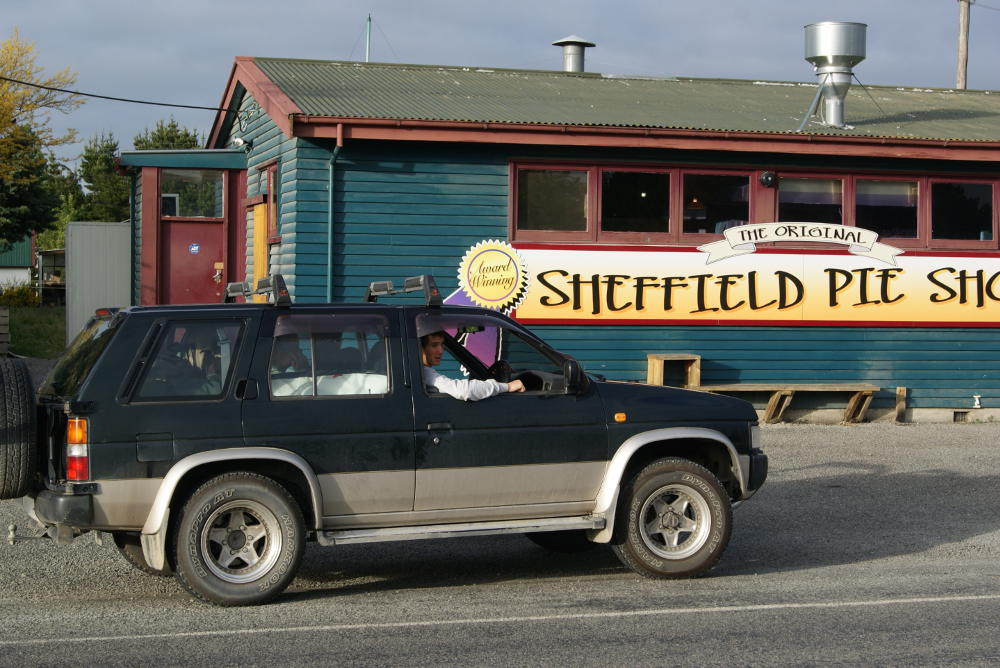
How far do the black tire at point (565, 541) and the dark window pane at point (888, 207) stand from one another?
924 cm

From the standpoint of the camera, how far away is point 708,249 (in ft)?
52.7

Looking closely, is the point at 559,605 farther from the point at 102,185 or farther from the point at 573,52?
the point at 102,185

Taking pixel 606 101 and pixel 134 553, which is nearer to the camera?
pixel 134 553

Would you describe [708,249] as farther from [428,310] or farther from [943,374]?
[428,310]

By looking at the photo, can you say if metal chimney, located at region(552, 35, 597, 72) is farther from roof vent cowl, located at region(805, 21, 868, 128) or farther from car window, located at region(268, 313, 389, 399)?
car window, located at region(268, 313, 389, 399)

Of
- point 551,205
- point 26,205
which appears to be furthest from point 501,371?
point 26,205

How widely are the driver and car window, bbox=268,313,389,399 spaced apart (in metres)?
0.28

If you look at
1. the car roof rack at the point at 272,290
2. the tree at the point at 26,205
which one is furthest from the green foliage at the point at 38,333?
the car roof rack at the point at 272,290

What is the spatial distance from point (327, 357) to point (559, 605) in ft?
6.70

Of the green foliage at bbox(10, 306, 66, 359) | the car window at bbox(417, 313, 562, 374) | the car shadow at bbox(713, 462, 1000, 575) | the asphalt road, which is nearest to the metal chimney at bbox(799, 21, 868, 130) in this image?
the car shadow at bbox(713, 462, 1000, 575)

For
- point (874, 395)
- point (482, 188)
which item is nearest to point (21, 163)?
point (482, 188)

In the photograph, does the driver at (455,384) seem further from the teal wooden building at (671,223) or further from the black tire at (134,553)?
the teal wooden building at (671,223)

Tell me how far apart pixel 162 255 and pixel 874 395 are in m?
10.8

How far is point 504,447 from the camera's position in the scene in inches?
299
